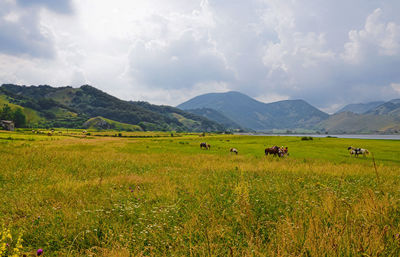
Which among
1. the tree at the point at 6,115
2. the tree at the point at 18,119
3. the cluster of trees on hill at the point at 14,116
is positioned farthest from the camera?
the tree at the point at 18,119

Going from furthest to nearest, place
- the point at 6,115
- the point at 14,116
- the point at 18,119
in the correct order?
the point at 18,119 < the point at 14,116 < the point at 6,115

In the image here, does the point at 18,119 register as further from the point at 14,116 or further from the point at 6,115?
the point at 6,115

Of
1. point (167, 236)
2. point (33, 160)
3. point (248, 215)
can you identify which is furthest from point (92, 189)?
point (33, 160)

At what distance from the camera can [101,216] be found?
6.44 m

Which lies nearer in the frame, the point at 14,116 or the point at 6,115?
the point at 6,115

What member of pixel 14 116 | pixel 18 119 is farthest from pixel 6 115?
pixel 18 119

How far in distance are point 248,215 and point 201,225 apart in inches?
61.6

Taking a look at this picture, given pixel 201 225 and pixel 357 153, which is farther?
pixel 357 153

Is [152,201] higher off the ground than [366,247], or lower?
lower

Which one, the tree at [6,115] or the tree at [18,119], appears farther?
the tree at [18,119]

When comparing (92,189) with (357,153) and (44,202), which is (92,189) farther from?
(357,153)

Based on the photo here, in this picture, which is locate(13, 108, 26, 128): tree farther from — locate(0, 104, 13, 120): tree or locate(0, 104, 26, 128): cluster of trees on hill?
locate(0, 104, 13, 120): tree

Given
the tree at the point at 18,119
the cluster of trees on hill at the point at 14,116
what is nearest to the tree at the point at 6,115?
the cluster of trees on hill at the point at 14,116

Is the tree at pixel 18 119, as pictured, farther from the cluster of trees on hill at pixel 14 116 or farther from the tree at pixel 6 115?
the tree at pixel 6 115
